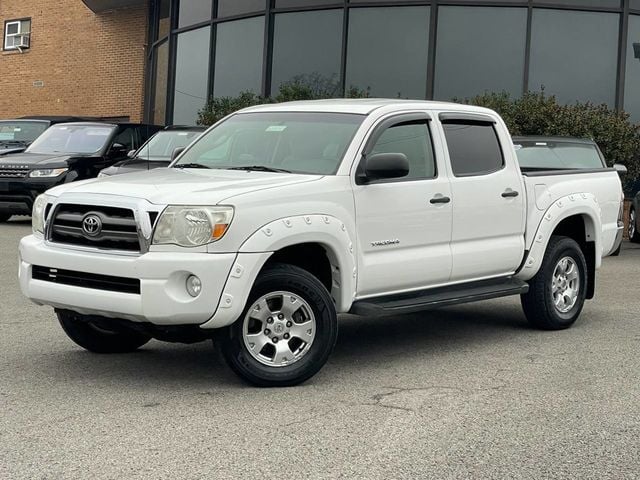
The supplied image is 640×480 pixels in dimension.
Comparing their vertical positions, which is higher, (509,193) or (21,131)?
(21,131)

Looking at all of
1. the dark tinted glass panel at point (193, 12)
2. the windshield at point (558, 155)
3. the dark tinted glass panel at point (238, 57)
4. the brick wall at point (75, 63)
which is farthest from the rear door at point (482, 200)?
the brick wall at point (75, 63)

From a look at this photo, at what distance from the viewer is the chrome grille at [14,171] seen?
16.6 meters

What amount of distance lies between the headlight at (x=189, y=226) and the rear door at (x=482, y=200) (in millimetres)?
2133

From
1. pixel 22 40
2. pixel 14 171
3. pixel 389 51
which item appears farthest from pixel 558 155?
pixel 22 40

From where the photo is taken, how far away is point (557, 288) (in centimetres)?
859

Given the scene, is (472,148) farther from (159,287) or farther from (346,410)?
(159,287)

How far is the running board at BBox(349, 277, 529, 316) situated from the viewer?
661 centimetres

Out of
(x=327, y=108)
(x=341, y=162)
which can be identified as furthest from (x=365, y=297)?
(x=327, y=108)

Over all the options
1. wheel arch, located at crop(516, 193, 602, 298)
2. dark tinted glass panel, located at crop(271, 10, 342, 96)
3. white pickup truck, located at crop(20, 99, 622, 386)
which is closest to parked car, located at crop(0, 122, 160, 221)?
dark tinted glass panel, located at crop(271, 10, 342, 96)

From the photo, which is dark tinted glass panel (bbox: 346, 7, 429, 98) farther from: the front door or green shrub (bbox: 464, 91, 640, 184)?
the front door

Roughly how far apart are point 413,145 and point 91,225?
246 cm

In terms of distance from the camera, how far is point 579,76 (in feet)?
63.9

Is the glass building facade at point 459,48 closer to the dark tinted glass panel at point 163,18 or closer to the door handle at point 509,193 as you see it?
the dark tinted glass panel at point 163,18

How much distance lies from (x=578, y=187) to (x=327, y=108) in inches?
101
